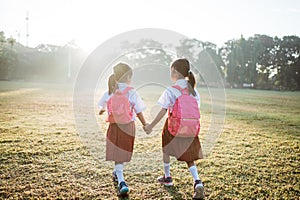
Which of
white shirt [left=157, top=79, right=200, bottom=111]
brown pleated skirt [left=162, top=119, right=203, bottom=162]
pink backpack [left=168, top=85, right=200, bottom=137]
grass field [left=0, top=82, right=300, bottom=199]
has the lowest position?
grass field [left=0, top=82, right=300, bottom=199]

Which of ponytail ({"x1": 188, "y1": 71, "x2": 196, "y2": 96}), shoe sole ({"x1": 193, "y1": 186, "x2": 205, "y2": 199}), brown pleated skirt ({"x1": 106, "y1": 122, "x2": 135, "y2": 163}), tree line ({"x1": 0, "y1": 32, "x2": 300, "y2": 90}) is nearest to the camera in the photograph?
shoe sole ({"x1": 193, "y1": 186, "x2": 205, "y2": 199})

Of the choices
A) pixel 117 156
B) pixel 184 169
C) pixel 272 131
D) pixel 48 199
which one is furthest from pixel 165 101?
pixel 272 131

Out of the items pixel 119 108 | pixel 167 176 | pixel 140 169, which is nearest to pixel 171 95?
pixel 119 108

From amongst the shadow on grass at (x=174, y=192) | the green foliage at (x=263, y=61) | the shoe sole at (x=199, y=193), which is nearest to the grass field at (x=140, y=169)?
the shadow on grass at (x=174, y=192)

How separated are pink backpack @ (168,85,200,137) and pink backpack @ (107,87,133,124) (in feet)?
1.48

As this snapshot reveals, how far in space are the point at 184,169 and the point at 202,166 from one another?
27 centimetres

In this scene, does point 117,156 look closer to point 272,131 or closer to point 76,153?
point 76,153

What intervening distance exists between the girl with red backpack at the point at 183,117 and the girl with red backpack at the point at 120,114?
0.75 feet

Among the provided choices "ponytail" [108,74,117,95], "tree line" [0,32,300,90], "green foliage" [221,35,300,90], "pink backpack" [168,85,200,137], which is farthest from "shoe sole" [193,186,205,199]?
"green foliage" [221,35,300,90]

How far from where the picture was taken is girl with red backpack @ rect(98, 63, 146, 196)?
8.61ft

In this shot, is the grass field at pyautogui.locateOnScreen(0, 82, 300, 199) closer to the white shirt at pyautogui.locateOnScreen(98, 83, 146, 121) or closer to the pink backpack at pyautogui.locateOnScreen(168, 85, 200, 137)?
the pink backpack at pyautogui.locateOnScreen(168, 85, 200, 137)

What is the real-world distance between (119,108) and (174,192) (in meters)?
0.97

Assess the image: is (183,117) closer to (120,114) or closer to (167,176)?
(120,114)

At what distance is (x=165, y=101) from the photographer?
253 centimetres
